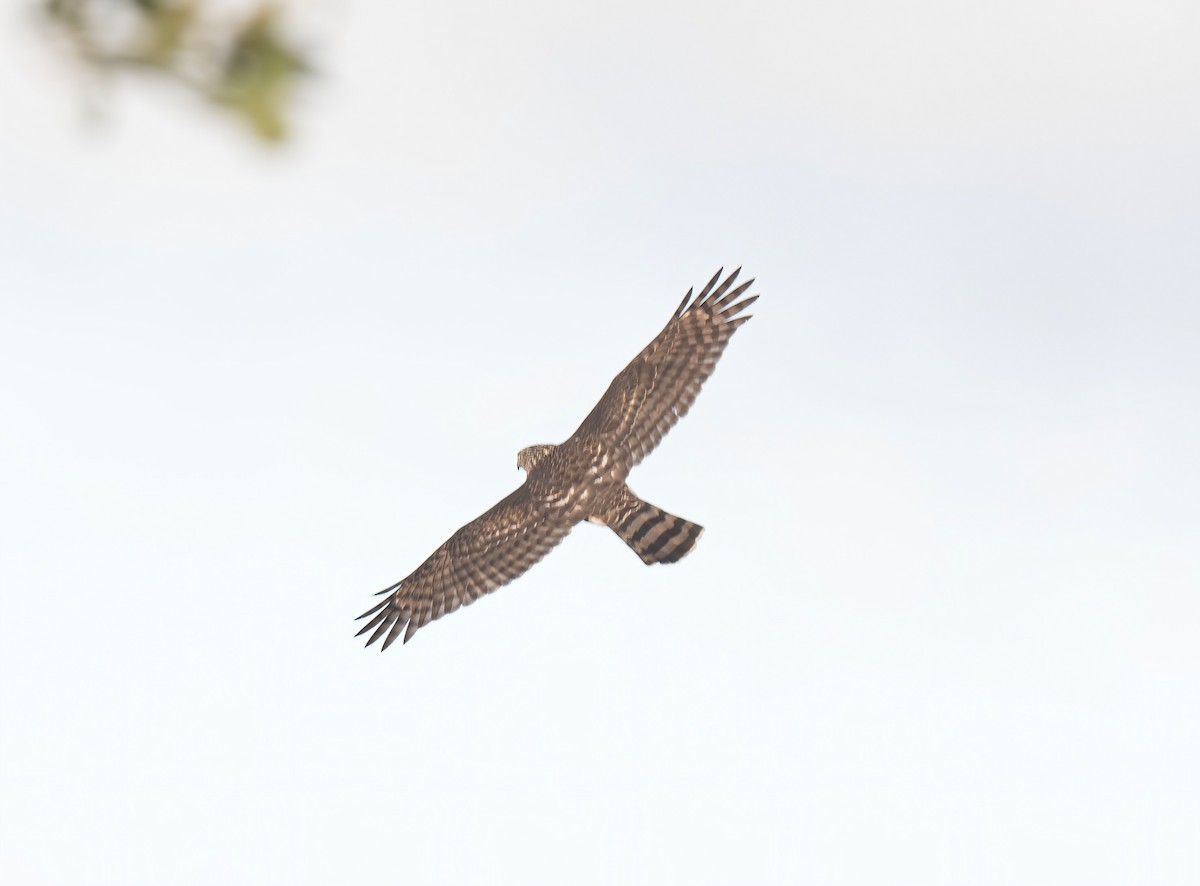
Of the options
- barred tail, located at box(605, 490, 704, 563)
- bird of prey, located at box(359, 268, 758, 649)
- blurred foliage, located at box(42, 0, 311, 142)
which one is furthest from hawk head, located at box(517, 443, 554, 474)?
blurred foliage, located at box(42, 0, 311, 142)

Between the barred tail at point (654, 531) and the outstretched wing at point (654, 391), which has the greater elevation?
the outstretched wing at point (654, 391)

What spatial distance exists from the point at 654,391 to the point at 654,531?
1.98 m

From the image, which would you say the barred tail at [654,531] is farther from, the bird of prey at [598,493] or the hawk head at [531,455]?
the hawk head at [531,455]

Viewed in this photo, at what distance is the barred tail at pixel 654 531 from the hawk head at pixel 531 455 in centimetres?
129

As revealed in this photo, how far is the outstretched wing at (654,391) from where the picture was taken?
18.1 meters

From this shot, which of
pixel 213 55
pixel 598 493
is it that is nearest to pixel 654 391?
pixel 598 493

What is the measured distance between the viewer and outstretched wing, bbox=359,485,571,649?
18.7 meters

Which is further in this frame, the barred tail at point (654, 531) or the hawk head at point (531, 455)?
the hawk head at point (531, 455)

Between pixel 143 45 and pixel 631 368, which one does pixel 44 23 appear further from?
pixel 631 368

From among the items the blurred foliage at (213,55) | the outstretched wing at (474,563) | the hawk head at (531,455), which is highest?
the hawk head at (531,455)

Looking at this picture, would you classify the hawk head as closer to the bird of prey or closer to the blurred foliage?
the bird of prey

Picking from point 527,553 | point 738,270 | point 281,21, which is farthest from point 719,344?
point 281,21

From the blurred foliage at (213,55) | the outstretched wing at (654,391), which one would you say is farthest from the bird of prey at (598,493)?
the blurred foliage at (213,55)

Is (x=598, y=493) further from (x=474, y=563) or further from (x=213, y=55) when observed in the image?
(x=213, y=55)
